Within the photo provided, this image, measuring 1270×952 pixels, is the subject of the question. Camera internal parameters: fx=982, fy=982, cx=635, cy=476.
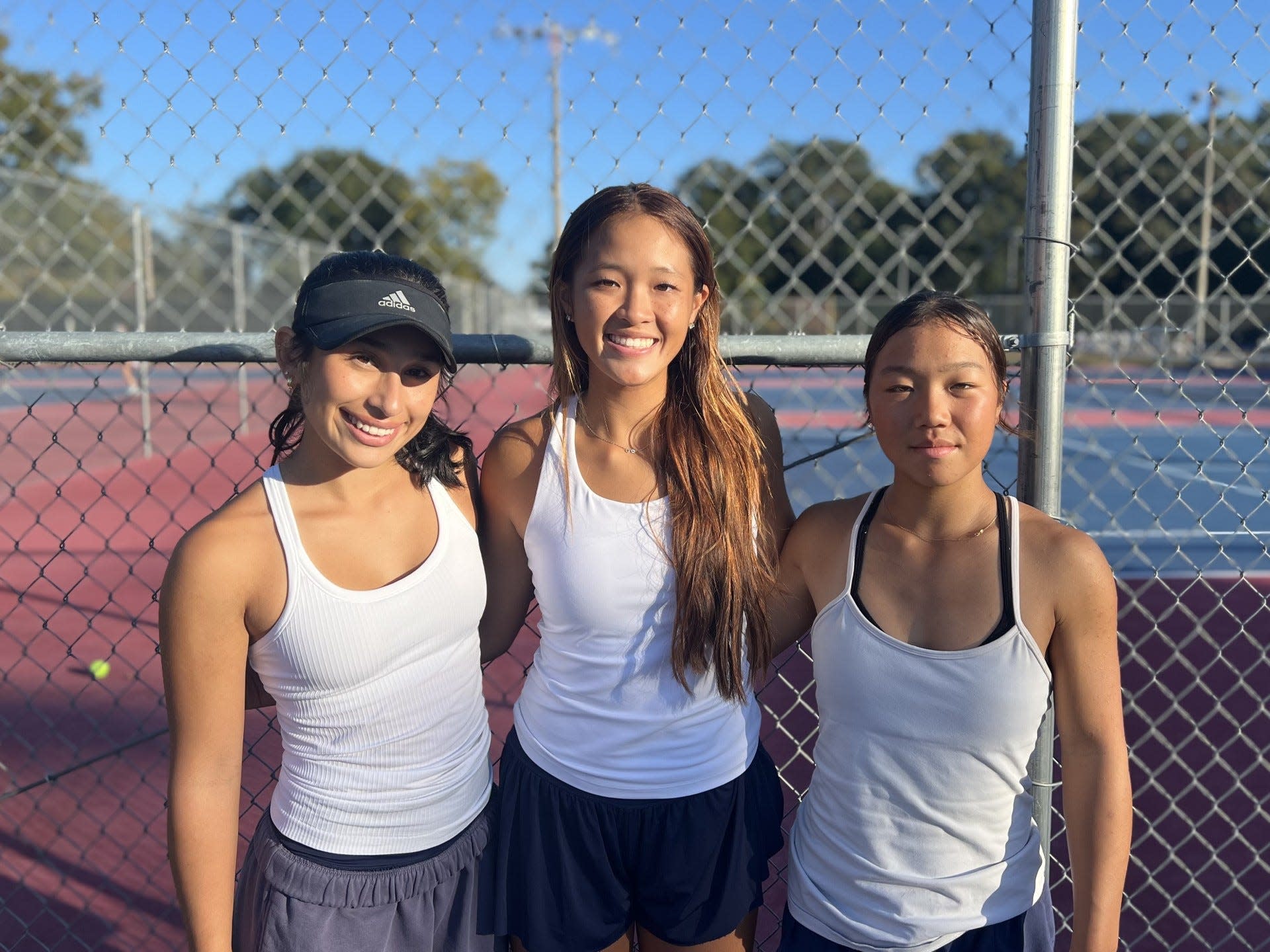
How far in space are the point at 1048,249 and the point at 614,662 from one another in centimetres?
114

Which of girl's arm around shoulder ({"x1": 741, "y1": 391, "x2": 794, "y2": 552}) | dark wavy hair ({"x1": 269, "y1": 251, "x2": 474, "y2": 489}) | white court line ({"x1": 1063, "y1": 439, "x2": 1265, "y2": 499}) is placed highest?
dark wavy hair ({"x1": 269, "y1": 251, "x2": 474, "y2": 489})

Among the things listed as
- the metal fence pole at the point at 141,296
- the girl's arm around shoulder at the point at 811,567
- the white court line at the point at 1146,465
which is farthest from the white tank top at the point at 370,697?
the white court line at the point at 1146,465

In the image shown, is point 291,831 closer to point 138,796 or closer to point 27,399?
point 138,796

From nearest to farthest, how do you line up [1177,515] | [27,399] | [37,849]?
1. [37,849]
2. [1177,515]
3. [27,399]

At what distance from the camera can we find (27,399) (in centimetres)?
1569

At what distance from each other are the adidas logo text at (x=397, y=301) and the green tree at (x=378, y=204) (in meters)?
0.99

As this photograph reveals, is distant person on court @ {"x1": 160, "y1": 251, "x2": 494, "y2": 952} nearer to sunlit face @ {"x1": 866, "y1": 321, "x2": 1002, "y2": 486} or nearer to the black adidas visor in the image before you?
the black adidas visor

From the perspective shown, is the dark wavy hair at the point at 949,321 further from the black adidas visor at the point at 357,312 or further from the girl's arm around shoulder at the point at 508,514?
the black adidas visor at the point at 357,312

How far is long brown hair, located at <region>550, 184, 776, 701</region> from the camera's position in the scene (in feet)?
5.74

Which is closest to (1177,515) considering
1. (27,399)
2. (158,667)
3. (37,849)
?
(158,667)

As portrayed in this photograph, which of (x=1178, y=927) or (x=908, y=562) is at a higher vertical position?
(x=908, y=562)

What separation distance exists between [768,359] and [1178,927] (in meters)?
2.40

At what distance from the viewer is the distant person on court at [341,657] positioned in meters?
1.54

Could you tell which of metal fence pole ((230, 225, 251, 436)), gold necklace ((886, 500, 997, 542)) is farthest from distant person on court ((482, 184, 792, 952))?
metal fence pole ((230, 225, 251, 436))
